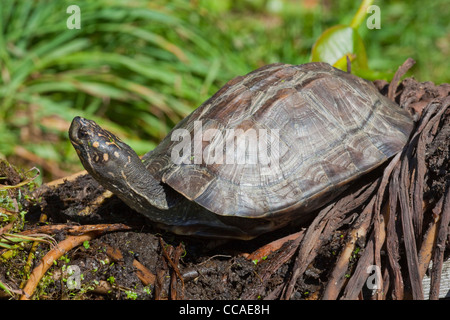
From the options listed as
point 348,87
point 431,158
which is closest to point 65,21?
point 348,87

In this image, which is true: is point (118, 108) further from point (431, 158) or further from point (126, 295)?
point (431, 158)

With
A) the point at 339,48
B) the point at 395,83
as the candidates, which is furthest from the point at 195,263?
the point at 339,48

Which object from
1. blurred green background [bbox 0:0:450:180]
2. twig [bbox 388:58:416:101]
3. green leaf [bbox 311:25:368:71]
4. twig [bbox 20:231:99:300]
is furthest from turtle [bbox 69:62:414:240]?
blurred green background [bbox 0:0:450:180]

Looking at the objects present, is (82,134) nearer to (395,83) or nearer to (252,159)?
(252,159)

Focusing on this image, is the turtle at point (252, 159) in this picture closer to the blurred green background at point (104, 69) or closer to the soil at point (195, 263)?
the soil at point (195, 263)

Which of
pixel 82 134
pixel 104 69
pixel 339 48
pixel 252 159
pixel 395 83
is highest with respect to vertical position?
pixel 104 69

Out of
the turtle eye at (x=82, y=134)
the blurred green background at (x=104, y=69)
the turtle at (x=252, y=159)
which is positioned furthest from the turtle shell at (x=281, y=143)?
the blurred green background at (x=104, y=69)
